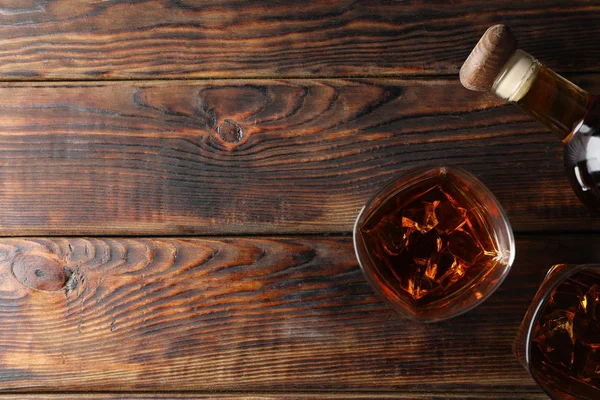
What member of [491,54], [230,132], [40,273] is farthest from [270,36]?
[40,273]

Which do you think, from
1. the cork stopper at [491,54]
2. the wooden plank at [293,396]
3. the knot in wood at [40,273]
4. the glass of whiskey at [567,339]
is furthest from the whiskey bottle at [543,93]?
the knot in wood at [40,273]

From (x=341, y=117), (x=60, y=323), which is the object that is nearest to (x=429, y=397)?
(x=341, y=117)

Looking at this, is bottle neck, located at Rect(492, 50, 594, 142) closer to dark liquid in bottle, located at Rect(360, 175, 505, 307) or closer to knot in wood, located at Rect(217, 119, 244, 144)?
dark liquid in bottle, located at Rect(360, 175, 505, 307)

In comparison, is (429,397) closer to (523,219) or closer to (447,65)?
(523,219)

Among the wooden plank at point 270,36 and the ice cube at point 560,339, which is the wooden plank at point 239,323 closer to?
the ice cube at point 560,339

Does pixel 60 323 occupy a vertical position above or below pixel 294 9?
below

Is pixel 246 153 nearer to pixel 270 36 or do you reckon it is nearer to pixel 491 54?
pixel 270 36
